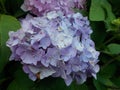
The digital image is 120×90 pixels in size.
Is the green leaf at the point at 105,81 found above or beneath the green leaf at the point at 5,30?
beneath

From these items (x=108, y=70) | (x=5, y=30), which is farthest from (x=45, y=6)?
(x=108, y=70)

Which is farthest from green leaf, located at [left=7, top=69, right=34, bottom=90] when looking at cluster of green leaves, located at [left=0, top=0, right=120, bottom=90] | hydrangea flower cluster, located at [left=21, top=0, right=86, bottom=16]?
hydrangea flower cluster, located at [left=21, top=0, right=86, bottom=16]

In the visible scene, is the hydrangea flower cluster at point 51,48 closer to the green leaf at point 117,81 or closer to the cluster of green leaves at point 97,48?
the cluster of green leaves at point 97,48

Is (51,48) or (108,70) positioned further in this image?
(108,70)

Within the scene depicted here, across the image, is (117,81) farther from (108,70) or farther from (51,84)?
(51,84)

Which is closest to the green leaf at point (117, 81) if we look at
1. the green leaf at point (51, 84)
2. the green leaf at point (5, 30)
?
the green leaf at point (51, 84)

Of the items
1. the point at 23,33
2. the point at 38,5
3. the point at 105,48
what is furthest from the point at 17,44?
the point at 105,48
